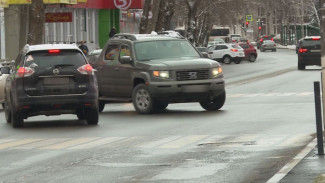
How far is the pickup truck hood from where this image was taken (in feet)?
73.8

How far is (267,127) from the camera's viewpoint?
59.1 feet

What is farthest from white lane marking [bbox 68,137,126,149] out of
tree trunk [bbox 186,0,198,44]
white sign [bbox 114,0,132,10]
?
tree trunk [bbox 186,0,198,44]

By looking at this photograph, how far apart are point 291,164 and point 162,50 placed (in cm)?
1175

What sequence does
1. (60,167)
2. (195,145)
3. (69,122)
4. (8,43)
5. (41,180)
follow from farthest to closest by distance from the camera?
1. (8,43)
2. (69,122)
3. (195,145)
4. (60,167)
5. (41,180)

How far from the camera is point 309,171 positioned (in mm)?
11531

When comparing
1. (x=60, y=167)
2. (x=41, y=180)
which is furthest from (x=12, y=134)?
(x=41, y=180)

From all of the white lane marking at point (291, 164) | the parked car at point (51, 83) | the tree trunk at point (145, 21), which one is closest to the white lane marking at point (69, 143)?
the parked car at point (51, 83)

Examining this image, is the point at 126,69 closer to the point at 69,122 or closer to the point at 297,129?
the point at 69,122

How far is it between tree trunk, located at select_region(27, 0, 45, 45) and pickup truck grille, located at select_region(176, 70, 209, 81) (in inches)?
556

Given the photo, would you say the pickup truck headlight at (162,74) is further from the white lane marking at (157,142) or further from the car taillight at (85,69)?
the white lane marking at (157,142)

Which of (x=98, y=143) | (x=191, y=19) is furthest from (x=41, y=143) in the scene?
(x=191, y=19)

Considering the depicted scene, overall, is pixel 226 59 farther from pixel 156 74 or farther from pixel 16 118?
pixel 16 118

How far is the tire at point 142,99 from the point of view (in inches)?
893

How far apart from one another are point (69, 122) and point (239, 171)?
32.8 feet
